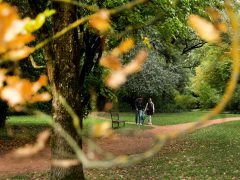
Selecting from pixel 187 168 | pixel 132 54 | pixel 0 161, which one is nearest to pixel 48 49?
pixel 187 168

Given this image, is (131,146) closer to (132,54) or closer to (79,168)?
(79,168)

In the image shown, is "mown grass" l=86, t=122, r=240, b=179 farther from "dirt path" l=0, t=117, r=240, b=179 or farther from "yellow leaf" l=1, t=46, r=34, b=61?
"yellow leaf" l=1, t=46, r=34, b=61

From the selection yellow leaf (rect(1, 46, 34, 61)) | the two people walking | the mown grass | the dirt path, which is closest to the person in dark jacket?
the two people walking

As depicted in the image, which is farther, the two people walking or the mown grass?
the two people walking

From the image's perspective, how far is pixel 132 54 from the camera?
126 feet

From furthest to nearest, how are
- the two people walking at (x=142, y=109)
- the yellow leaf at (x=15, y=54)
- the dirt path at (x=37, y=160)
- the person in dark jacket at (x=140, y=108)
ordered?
the two people walking at (x=142, y=109), the person in dark jacket at (x=140, y=108), the dirt path at (x=37, y=160), the yellow leaf at (x=15, y=54)

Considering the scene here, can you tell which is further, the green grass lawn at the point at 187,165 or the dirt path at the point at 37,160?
the dirt path at the point at 37,160

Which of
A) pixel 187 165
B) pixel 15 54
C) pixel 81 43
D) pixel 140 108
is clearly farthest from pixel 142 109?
pixel 15 54

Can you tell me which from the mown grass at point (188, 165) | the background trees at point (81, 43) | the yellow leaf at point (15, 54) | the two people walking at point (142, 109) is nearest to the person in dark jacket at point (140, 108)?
the two people walking at point (142, 109)

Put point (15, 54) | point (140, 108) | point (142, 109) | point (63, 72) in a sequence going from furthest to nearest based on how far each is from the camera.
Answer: point (142, 109)
point (140, 108)
point (63, 72)
point (15, 54)

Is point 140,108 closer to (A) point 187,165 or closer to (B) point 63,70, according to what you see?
(A) point 187,165

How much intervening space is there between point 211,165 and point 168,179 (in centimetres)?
236

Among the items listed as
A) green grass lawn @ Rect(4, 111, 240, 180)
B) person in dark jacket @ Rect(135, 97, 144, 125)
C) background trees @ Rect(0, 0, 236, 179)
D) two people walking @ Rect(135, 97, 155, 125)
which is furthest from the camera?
two people walking @ Rect(135, 97, 155, 125)

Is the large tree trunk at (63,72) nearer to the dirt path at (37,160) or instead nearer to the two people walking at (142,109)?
the dirt path at (37,160)
